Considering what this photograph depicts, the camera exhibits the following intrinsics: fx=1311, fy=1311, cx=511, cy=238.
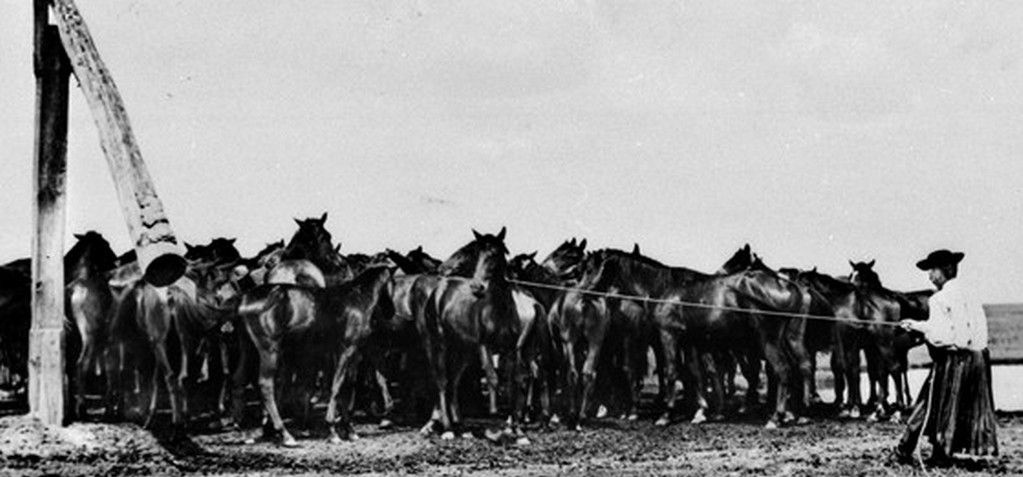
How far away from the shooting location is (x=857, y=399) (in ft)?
65.8

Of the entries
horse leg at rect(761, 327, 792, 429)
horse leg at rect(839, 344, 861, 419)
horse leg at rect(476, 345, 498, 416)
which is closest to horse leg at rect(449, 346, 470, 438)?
horse leg at rect(476, 345, 498, 416)

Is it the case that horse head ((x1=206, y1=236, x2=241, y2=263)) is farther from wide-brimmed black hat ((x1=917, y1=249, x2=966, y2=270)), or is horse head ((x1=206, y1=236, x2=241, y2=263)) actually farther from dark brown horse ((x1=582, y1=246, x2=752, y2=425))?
wide-brimmed black hat ((x1=917, y1=249, x2=966, y2=270))

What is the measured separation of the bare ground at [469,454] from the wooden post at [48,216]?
2.26ft

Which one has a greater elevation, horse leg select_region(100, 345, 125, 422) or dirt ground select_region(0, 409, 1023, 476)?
horse leg select_region(100, 345, 125, 422)

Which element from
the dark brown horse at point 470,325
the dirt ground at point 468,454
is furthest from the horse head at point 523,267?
the dirt ground at point 468,454

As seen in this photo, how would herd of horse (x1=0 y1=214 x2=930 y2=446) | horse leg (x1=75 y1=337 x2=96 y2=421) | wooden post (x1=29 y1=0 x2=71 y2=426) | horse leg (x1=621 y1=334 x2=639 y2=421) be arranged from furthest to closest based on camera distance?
horse leg (x1=621 y1=334 x2=639 y2=421)
herd of horse (x1=0 y1=214 x2=930 y2=446)
horse leg (x1=75 y1=337 x2=96 y2=421)
wooden post (x1=29 y1=0 x2=71 y2=426)

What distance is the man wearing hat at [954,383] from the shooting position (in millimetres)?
12844

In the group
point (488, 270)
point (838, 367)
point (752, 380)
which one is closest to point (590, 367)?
point (488, 270)

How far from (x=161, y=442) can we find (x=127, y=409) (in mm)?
2089

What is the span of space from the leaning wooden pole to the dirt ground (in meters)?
1.94

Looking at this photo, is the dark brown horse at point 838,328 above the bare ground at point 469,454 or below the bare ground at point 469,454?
above

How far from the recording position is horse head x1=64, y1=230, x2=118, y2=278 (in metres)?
16.7

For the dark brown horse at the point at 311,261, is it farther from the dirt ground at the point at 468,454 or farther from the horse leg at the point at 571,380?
the horse leg at the point at 571,380

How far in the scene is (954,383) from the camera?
12859mm
